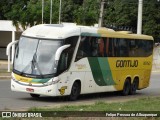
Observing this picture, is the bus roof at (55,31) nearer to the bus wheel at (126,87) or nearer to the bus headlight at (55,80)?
the bus headlight at (55,80)

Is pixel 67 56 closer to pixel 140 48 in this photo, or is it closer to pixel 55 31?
pixel 55 31

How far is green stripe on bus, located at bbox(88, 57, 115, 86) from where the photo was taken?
21406 mm

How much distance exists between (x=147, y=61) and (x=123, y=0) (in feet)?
155

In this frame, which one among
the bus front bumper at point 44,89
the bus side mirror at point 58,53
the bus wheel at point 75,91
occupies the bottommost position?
the bus wheel at point 75,91

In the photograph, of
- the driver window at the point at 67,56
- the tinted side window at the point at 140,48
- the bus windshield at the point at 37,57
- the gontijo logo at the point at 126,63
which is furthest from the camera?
the tinted side window at the point at 140,48

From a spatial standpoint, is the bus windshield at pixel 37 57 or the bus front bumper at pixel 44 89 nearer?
the bus front bumper at pixel 44 89

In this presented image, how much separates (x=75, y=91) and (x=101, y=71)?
7.25 ft

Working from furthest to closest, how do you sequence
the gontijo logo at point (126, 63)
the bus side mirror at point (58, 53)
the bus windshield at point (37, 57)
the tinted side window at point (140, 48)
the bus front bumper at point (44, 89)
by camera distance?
the tinted side window at point (140, 48) < the gontijo logo at point (126, 63) < the bus windshield at point (37, 57) < the bus front bumper at point (44, 89) < the bus side mirror at point (58, 53)

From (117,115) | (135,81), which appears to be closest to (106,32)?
(135,81)

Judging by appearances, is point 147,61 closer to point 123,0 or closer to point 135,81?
point 135,81

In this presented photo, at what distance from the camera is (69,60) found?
19.5 metres

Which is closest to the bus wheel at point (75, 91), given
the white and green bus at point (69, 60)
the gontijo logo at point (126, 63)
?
the white and green bus at point (69, 60)

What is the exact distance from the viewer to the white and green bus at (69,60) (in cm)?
1891

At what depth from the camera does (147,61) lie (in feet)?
85.5
